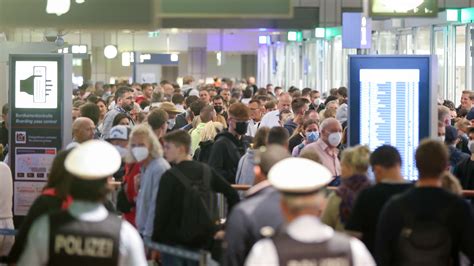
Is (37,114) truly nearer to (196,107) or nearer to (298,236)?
(196,107)

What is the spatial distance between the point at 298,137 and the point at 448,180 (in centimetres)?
665

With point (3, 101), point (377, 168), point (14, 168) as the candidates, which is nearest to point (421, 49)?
point (3, 101)

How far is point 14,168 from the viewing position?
44.8 ft

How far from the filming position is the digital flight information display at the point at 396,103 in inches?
492

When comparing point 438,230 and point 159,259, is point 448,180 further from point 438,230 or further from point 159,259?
point 159,259

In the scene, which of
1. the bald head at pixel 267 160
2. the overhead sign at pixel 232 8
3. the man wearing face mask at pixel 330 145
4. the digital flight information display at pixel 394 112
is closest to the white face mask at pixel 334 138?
the man wearing face mask at pixel 330 145

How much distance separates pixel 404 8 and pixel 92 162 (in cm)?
1003

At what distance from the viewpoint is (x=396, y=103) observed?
12539mm

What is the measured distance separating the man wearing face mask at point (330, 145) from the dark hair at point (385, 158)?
4.33m

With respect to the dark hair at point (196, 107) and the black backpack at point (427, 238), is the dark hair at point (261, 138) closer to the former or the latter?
the black backpack at point (427, 238)

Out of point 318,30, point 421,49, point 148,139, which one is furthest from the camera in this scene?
point 318,30

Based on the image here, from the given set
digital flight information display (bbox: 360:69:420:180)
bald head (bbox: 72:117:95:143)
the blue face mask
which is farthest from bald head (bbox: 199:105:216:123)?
bald head (bbox: 72:117:95:143)

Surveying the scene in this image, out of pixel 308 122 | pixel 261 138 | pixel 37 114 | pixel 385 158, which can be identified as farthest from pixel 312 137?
pixel 385 158

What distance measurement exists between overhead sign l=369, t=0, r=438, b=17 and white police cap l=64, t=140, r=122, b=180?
9504mm
